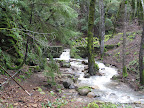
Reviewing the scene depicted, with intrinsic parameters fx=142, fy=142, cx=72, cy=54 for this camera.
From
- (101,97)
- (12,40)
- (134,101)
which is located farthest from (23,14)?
(134,101)

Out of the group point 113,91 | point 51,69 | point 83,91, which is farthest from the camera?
point 113,91

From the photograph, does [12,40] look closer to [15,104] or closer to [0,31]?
[0,31]

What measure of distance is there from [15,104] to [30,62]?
5692 mm

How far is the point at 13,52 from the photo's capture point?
7.54m

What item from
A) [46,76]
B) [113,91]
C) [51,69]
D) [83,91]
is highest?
[51,69]

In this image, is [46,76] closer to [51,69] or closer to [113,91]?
[51,69]

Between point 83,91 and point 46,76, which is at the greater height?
point 46,76

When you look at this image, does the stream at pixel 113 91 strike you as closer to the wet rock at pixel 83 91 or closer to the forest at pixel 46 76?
the forest at pixel 46 76

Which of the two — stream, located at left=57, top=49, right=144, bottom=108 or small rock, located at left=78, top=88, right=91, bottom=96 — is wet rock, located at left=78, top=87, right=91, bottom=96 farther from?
stream, located at left=57, top=49, right=144, bottom=108

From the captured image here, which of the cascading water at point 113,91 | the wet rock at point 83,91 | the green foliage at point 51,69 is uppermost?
→ the green foliage at point 51,69

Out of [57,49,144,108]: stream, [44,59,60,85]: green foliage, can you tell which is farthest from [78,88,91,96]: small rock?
[44,59,60,85]: green foliage

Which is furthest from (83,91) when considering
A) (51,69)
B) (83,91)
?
(51,69)

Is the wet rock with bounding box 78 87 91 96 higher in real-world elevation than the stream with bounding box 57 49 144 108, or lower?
higher

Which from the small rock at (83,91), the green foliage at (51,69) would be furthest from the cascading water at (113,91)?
the green foliage at (51,69)
